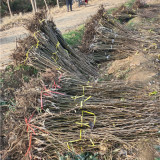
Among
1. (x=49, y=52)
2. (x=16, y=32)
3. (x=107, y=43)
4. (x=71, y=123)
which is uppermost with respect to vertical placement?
(x=16, y=32)

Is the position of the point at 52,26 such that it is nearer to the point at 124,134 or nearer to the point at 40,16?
the point at 40,16

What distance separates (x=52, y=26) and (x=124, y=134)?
3.48 metres

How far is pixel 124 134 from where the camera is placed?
2455 millimetres

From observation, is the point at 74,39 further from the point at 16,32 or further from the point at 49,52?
the point at 16,32

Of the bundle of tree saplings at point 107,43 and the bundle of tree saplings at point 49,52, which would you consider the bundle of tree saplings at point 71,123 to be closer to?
the bundle of tree saplings at point 49,52

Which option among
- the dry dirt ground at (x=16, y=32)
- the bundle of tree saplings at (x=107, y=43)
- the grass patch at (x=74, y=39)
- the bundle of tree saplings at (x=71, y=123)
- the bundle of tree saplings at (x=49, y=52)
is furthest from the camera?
the grass patch at (x=74, y=39)

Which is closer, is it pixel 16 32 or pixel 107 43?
pixel 107 43

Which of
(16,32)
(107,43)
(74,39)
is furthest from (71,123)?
(16,32)

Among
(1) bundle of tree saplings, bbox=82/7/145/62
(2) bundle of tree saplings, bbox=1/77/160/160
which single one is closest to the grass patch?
(1) bundle of tree saplings, bbox=82/7/145/62

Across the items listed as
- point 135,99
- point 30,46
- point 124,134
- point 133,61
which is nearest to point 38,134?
point 124,134

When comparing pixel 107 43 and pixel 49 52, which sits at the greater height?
pixel 49 52

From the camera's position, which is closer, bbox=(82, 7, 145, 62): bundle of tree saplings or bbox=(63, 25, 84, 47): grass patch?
bbox=(82, 7, 145, 62): bundle of tree saplings

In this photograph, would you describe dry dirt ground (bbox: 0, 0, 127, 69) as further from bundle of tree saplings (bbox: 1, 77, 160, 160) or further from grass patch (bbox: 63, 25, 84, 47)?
bundle of tree saplings (bbox: 1, 77, 160, 160)

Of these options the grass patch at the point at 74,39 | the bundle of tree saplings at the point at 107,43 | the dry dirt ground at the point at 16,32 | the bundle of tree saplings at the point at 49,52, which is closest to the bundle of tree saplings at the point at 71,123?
the bundle of tree saplings at the point at 49,52
